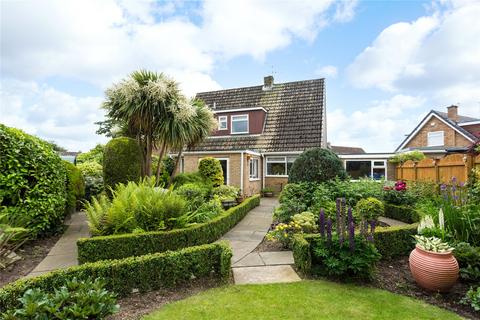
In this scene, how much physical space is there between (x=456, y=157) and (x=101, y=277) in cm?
994

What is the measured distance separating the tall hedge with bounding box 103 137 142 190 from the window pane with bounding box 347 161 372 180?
46.7 feet

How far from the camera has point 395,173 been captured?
1645 centimetres

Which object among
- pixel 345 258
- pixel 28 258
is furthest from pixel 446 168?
pixel 28 258

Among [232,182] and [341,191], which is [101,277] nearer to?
[341,191]

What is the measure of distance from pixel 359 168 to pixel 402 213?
35.9 feet

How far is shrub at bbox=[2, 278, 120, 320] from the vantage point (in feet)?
7.93

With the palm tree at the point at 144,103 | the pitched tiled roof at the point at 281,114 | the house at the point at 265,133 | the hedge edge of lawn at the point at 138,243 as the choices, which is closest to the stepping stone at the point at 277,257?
the hedge edge of lawn at the point at 138,243

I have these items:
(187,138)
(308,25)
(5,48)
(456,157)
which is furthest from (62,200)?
(456,157)

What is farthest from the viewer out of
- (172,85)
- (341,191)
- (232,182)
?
(232,182)

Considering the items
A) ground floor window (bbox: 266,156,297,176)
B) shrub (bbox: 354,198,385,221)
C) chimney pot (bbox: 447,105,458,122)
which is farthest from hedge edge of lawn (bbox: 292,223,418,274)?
chimney pot (bbox: 447,105,458,122)

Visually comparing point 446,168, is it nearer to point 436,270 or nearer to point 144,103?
point 436,270

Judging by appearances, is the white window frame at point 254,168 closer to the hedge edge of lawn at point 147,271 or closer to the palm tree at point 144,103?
the palm tree at point 144,103

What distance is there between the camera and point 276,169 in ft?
51.9

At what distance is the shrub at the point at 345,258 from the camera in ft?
12.1
